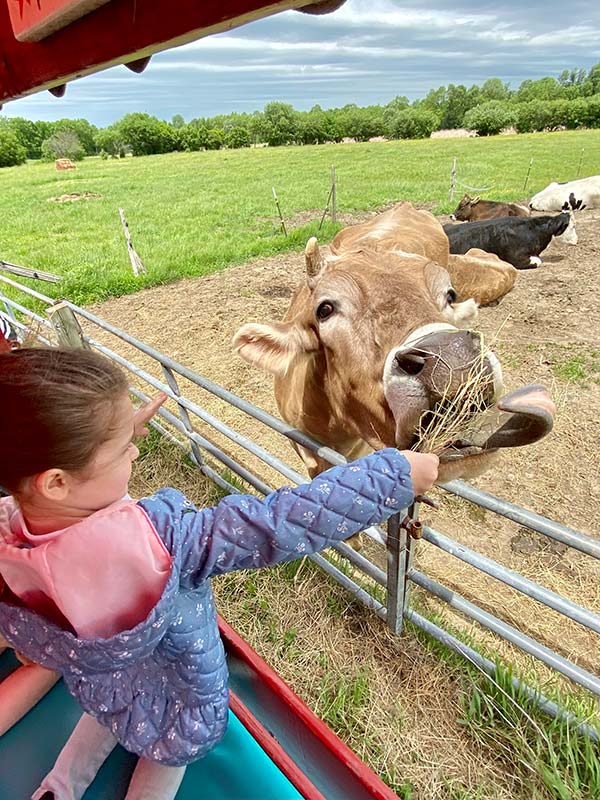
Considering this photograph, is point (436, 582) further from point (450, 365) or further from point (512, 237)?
point (512, 237)

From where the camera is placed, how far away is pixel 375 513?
1421 millimetres

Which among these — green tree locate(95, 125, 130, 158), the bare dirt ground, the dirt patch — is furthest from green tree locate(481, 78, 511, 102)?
the bare dirt ground

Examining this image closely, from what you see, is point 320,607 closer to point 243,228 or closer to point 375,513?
point 375,513

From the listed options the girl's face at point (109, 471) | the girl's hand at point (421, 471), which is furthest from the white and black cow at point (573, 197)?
the girl's face at point (109, 471)

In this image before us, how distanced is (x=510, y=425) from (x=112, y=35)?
1765mm

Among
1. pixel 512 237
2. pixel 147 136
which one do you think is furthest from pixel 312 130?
pixel 512 237

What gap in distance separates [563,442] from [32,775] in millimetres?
4944

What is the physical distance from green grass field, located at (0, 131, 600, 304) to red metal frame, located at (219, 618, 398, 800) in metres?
9.37

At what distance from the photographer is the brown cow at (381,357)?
1.76 meters

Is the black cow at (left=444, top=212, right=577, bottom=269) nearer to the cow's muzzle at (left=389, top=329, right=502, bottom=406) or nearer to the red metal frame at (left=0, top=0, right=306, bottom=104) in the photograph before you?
the cow's muzzle at (left=389, top=329, right=502, bottom=406)

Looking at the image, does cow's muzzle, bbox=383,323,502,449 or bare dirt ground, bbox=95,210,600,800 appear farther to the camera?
bare dirt ground, bbox=95,210,600,800

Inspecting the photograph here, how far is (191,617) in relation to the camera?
5.13 ft

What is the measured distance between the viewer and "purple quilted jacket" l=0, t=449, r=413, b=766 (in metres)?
1.39

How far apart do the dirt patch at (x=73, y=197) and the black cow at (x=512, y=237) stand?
1003 inches
